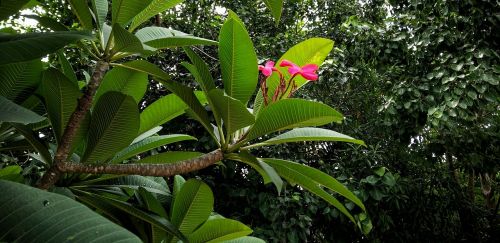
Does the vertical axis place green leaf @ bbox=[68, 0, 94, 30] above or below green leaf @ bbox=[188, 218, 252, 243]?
above

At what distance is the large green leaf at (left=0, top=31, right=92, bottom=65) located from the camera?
45cm

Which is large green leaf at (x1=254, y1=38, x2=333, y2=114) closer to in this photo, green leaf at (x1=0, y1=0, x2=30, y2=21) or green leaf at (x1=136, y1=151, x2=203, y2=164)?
green leaf at (x1=136, y1=151, x2=203, y2=164)

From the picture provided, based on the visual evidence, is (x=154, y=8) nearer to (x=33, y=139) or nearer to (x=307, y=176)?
(x=33, y=139)

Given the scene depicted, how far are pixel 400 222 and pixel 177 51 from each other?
223cm

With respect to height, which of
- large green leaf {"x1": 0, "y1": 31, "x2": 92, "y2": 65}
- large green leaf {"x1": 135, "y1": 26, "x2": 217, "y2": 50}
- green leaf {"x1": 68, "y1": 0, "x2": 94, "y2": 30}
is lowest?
large green leaf {"x1": 135, "y1": 26, "x2": 217, "y2": 50}

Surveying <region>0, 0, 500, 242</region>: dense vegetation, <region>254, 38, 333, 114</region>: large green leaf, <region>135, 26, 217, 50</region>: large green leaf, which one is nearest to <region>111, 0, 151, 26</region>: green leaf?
<region>135, 26, 217, 50</region>: large green leaf

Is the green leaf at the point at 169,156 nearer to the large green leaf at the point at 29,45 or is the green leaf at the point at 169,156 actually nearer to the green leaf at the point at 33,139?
the green leaf at the point at 33,139

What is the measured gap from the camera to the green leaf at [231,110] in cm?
66

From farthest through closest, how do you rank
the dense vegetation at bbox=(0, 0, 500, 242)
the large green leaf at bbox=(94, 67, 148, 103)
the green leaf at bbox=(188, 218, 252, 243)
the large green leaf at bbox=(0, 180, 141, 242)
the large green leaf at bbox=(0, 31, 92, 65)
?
1. the dense vegetation at bbox=(0, 0, 500, 242)
2. the green leaf at bbox=(188, 218, 252, 243)
3. the large green leaf at bbox=(94, 67, 148, 103)
4. the large green leaf at bbox=(0, 31, 92, 65)
5. the large green leaf at bbox=(0, 180, 141, 242)

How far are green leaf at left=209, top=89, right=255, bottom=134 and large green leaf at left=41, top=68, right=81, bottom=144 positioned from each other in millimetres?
232

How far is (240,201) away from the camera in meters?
3.30

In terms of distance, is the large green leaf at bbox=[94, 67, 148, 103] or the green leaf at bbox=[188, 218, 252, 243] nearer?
the large green leaf at bbox=[94, 67, 148, 103]

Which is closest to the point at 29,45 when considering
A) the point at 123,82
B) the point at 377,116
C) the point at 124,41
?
the point at 124,41

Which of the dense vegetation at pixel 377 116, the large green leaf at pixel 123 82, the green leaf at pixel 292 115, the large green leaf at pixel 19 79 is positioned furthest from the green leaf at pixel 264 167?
the dense vegetation at pixel 377 116
